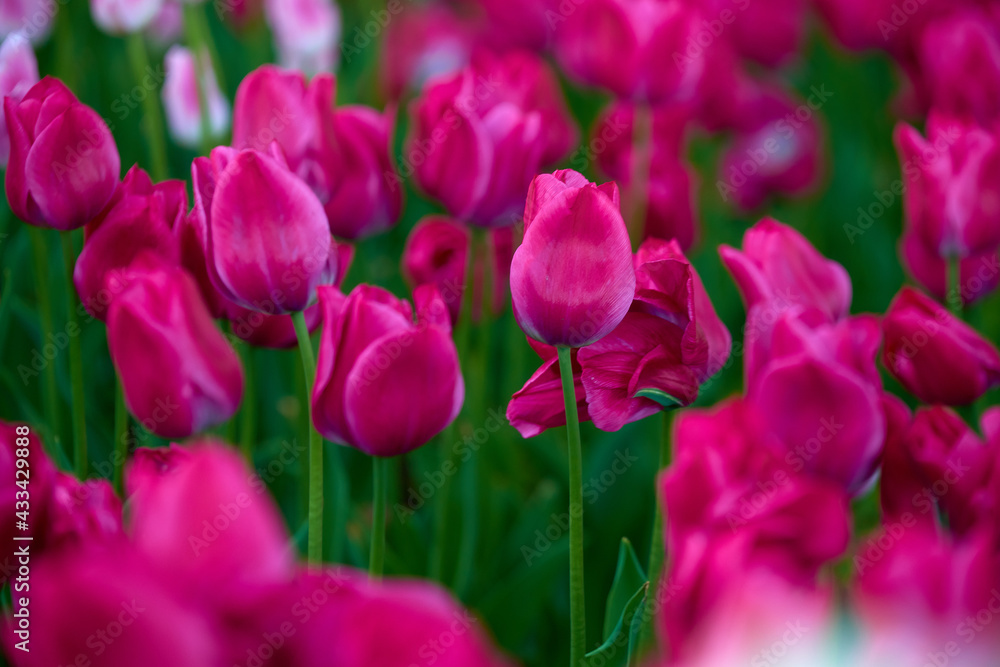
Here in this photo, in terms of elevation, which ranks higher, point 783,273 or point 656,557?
point 783,273

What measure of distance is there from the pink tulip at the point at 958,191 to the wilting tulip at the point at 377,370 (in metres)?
0.44

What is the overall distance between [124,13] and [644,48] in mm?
520

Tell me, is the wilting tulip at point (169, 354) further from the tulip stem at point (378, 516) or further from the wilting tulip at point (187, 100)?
the wilting tulip at point (187, 100)

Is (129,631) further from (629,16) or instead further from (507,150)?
(629,16)

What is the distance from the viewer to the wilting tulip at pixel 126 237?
54cm

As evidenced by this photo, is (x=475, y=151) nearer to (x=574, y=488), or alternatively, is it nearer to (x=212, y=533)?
(x=574, y=488)

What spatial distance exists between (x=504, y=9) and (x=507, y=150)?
0.81 m

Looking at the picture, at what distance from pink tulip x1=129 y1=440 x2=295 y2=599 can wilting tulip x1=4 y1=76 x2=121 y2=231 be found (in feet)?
1.13

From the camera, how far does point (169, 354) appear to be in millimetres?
457

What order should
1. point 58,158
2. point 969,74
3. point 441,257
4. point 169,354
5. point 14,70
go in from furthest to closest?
1. point 969,74
2. point 441,257
3. point 14,70
4. point 58,158
5. point 169,354

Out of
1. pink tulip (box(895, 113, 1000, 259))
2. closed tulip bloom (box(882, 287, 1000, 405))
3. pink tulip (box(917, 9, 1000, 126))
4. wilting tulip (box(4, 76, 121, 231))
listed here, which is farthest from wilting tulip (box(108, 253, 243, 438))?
pink tulip (box(917, 9, 1000, 126))

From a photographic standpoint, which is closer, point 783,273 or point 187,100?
point 783,273

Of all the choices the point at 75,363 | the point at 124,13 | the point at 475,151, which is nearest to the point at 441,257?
the point at 475,151

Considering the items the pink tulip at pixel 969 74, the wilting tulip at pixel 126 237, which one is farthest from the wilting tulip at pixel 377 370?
the pink tulip at pixel 969 74
